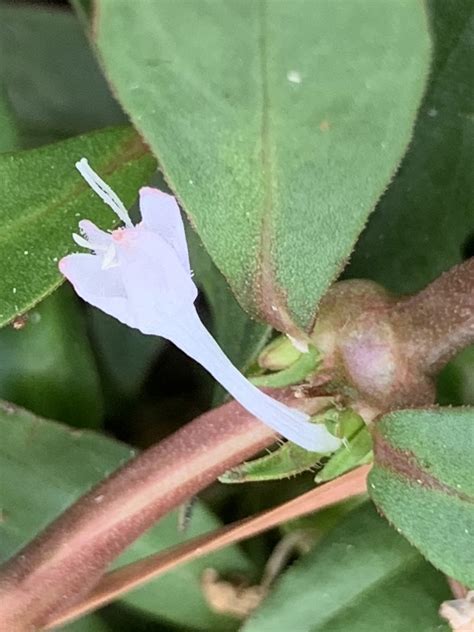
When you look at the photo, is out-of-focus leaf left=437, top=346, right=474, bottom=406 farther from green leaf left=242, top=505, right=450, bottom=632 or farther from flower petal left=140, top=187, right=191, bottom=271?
flower petal left=140, top=187, right=191, bottom=271

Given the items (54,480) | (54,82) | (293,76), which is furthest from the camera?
(54,82)

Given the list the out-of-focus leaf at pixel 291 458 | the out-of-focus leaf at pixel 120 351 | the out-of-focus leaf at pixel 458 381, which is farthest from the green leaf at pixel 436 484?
the out-of-focus leaf at pixel 120 351

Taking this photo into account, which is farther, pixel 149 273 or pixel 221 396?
pixel 221 396

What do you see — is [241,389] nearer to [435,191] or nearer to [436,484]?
[436,484]

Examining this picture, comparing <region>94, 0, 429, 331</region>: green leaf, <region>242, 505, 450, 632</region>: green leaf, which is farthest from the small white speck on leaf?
<region>242, 505, 450, 632</region>: green leaf

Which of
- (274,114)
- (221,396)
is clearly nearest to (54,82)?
(221,396)

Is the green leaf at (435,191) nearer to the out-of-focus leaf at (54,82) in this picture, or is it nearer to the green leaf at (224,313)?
the green leaf at (224,313)
